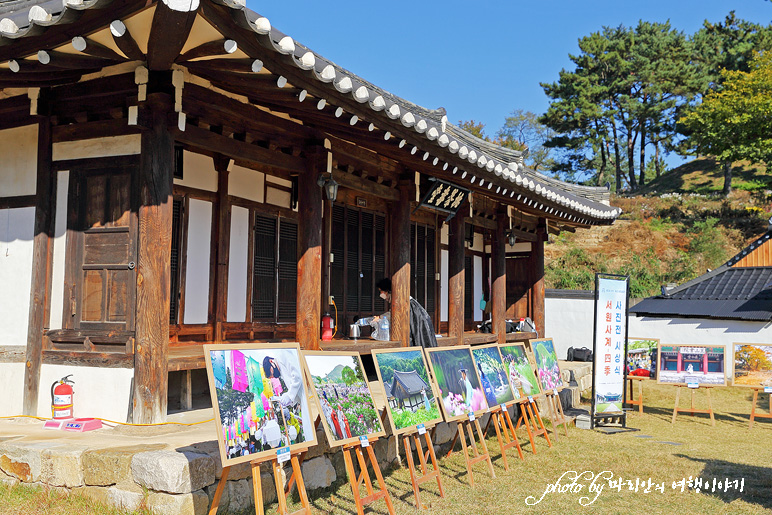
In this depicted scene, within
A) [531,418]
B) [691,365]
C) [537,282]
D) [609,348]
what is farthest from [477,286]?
[531,418]

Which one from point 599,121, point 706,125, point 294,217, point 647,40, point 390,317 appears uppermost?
point 647,40

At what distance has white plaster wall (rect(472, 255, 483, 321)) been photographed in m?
13.9

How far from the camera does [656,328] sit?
17.1 metres

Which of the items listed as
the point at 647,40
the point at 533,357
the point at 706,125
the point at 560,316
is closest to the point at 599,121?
the point at 647,40

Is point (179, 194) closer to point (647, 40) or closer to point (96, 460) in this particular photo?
point (96, 460)

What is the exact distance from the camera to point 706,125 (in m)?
31.3

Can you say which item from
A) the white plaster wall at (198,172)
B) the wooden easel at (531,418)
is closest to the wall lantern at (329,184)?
the white plaster wall at (198,172)

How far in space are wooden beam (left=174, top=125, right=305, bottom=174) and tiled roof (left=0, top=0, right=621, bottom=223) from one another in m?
1.13

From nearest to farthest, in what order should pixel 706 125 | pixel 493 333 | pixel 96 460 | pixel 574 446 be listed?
pixel 96 460 → pixel 574 446 → pixel 493 333 → pixel 706 125

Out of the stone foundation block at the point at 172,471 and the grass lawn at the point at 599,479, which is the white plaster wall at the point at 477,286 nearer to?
the grass lawn at the point at 599,479

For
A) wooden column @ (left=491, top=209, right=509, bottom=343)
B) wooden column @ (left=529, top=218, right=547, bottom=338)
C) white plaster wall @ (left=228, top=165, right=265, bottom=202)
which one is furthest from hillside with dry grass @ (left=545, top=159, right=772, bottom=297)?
white plaster wall @ (left=228, top=165, right=265, bottom=202)

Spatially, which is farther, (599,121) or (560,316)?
(599,121)

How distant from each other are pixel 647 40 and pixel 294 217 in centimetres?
3982

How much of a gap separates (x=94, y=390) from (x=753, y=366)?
9646 mm
